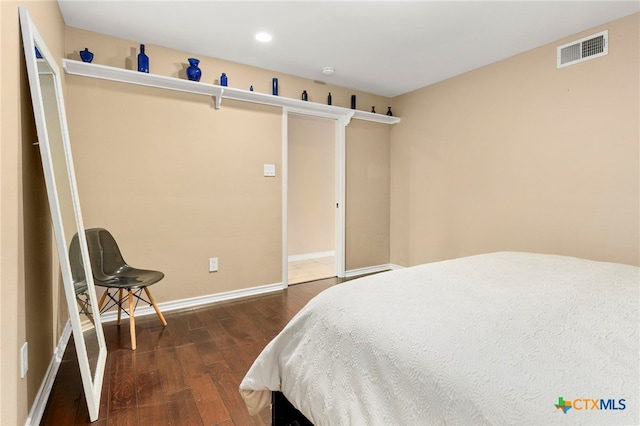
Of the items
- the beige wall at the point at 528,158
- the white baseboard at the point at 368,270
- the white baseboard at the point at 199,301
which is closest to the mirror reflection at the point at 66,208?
the white baseboard at the point at 199,301

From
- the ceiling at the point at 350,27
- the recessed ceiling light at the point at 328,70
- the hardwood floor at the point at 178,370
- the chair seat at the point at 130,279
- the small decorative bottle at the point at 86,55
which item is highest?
the recessed ceiling light at the point at 328,70

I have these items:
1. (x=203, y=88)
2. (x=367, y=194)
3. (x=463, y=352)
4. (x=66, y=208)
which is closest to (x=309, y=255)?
(x=367, y=194)

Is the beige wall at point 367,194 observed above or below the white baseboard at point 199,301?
above

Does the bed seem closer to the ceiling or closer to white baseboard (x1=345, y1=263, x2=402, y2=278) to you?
the ceiling

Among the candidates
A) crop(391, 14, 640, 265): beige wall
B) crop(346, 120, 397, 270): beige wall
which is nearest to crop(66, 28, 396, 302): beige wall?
crop(346, 120, 397, 270): beige wall

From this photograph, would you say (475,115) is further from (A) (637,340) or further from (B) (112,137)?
(B) (112,137)

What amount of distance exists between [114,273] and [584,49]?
4.17 meters

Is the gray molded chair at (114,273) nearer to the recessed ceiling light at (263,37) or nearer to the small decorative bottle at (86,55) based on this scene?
the small decorative bottle at (86,55)

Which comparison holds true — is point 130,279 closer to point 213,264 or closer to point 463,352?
point 213,264

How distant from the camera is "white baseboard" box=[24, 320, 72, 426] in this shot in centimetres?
151

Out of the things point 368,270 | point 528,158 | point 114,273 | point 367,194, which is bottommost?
point 368,270

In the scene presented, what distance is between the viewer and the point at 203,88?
304 centimetres

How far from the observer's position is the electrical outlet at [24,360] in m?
1.35

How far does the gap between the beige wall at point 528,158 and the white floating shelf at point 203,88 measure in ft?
3.18
